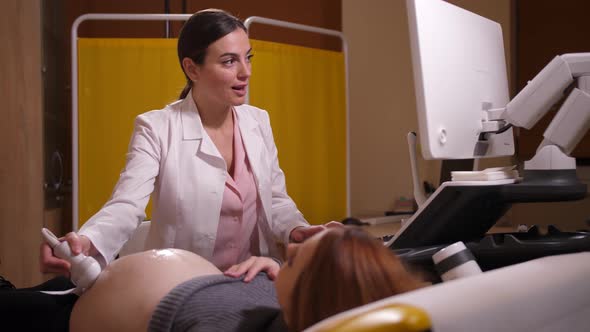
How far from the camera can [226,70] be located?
5.97 ft

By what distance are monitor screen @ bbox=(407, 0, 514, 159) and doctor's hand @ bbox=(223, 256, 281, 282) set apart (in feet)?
1.22

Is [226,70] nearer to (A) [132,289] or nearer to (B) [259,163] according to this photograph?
(B) [259,163]

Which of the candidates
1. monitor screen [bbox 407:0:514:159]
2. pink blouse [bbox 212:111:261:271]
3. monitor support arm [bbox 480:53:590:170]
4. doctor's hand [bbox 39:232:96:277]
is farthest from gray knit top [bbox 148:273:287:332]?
pink blouse [bbox 212:111:261:271]

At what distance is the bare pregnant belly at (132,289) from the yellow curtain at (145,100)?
2.05m

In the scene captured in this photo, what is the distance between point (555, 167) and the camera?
1272 mm

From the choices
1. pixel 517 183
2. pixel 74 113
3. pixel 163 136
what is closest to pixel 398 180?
pixel 74 113

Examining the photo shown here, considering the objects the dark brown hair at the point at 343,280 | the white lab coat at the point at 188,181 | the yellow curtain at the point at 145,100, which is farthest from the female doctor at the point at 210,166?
the yellow curtain at the point at 145,100

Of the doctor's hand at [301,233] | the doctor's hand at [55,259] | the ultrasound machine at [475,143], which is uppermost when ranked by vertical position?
the ultrasound machine at [475,143]

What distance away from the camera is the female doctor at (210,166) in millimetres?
1807

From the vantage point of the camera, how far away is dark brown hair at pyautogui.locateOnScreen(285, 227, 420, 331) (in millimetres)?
792

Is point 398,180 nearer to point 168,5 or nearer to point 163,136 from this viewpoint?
point 168,5

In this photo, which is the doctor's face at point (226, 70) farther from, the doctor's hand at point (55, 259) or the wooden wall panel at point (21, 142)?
the wooden wall panel at point (21, 142)

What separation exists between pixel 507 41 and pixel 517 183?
8.69ft

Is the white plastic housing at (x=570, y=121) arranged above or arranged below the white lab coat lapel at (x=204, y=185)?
above
